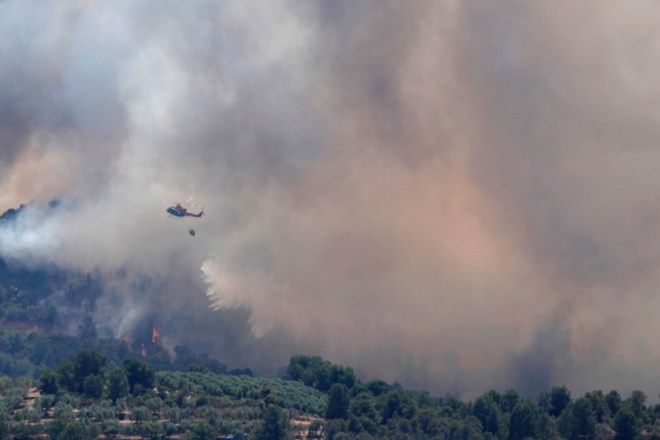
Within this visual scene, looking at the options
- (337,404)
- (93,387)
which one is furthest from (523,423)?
(93,387)

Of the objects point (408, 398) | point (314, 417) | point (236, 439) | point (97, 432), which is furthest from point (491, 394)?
point (97, 432)

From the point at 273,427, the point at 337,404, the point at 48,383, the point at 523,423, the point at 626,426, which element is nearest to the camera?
the point at 273,427

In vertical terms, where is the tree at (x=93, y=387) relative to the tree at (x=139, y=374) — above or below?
below

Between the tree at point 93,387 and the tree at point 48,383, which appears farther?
the tree at point 48,383

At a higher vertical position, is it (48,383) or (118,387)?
(48,383)

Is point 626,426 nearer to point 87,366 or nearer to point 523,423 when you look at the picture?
point 523,423

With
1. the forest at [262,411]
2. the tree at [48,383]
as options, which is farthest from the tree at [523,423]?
the tree at [48,383]

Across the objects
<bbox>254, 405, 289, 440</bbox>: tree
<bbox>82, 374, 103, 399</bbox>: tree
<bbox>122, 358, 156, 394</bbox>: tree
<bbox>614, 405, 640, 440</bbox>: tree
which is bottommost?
<bbox>254, 405, 289, 440</bbox>: tree

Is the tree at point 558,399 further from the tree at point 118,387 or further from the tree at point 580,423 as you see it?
the tree at point 118,387

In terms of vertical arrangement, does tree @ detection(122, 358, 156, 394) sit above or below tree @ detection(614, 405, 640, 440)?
above

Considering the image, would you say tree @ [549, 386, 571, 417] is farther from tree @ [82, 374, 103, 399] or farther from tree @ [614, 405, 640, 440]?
tree @ [82, 374, 103, 399]

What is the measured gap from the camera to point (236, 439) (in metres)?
160

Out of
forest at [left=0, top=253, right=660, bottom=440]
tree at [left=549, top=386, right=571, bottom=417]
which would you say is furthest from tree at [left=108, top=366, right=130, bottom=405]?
tree at [left=549, top=386, right=571, bottom=417]

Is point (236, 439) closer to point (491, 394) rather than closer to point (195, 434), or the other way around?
point (195, 434)
